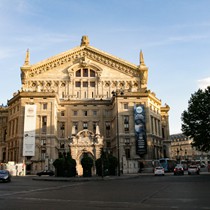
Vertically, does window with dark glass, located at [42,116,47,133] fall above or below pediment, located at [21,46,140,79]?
below

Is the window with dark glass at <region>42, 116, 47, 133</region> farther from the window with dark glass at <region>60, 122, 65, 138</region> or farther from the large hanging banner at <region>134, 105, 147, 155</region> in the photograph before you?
the large hanging banner at <region>134, 105, 147, 155</region>

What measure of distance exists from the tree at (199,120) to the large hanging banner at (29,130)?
35.3 m

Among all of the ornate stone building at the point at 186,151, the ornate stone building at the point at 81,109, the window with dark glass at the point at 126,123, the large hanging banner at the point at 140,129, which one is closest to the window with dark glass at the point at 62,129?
the ornate stone building at the point at 81,109

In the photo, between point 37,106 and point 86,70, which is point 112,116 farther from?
point 37,106

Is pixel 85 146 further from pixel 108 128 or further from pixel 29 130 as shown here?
pixel 108 128

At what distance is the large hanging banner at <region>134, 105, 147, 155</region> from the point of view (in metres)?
70.8

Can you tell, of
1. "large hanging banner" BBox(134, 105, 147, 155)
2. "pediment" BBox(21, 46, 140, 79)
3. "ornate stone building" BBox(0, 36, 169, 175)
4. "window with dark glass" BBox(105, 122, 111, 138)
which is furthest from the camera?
"pediment" BBox(21, 46, 140, 79)

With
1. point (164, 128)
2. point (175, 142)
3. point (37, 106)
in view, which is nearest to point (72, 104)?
point (37, 106)

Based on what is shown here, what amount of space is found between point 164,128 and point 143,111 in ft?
79.6

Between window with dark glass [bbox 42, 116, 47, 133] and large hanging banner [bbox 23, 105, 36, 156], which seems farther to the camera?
window with dark glass [bbox 42, 116, 47, 133]

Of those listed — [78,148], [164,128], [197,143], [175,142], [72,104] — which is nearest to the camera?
[197,143]

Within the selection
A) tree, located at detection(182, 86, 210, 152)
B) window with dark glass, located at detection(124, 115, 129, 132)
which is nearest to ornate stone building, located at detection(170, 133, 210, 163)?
window with dark glass, located at detection(124, 115, 129, 132)

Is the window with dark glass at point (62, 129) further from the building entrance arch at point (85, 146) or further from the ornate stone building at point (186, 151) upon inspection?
the ornate stone building at point (186, 151)

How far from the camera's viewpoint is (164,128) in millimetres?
94625
